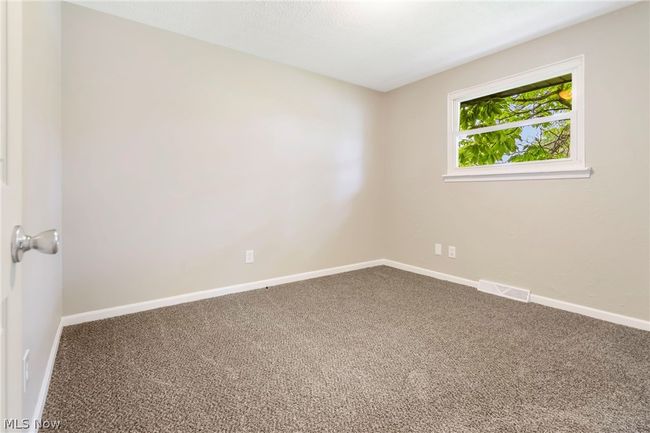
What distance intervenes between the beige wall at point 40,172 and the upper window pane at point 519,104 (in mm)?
3392

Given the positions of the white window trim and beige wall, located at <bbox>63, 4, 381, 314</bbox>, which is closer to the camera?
beige wall, located at <bbox>63, 4, 381, 314</bbox>

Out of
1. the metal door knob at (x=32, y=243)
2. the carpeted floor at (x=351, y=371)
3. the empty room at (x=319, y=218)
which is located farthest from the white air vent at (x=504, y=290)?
the metal door knob at (x=32, y=243)

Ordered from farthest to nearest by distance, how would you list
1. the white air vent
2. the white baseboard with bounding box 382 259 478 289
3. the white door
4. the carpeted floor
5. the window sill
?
the white baseboard with bounding box 382 259 478 289 < the white air vent < the window sill < the carpeted floor < the white door

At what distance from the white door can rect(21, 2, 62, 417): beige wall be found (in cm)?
57

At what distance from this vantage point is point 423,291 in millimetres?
3035

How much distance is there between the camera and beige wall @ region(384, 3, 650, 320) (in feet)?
7.29

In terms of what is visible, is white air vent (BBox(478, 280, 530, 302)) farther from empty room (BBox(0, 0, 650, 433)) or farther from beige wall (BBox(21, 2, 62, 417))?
beige wall (BBox(21, 2, 62, 417))

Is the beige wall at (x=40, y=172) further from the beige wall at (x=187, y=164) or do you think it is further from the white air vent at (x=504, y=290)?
the white air vent at (x=504, y=290)

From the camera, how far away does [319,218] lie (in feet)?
11.7

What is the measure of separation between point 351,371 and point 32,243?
1.48 m

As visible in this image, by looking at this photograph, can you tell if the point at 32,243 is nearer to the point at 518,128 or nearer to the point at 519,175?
the point at 519,175

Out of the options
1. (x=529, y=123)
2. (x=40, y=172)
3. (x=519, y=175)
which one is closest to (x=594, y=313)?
(x=519, y=175)

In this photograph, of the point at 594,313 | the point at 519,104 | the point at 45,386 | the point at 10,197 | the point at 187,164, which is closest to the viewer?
the point at 10,197

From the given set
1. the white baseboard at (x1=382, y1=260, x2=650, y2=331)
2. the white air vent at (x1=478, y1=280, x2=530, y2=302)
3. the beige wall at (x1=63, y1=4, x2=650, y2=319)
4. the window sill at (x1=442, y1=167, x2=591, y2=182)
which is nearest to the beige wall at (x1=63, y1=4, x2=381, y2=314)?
the beige wall at (x1=63, y1=4, x2=650, y2=319)
